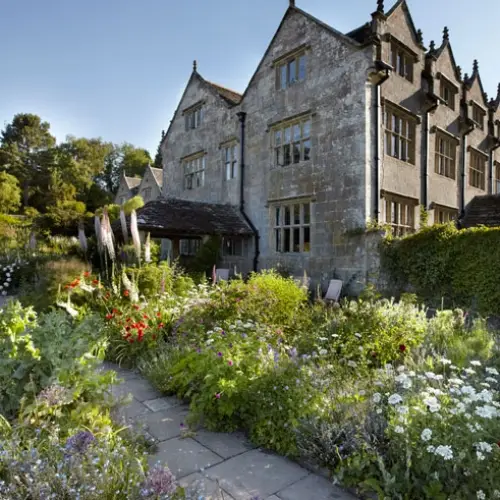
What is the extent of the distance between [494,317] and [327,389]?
6538 mm

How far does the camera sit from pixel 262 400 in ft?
10.8

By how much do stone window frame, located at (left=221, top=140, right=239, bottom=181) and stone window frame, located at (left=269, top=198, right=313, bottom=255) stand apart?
265cm

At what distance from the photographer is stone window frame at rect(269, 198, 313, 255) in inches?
496

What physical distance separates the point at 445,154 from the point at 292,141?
5.98 metres

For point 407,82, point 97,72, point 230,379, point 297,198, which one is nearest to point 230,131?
point 297,198

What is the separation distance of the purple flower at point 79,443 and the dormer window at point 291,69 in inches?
486

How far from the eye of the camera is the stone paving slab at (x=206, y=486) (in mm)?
2418

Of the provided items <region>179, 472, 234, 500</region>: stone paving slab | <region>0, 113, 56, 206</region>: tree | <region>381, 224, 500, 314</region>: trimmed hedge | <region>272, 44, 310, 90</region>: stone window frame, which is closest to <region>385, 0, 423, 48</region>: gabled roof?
<region>272, 44, 310, 90</region>: stone window frame

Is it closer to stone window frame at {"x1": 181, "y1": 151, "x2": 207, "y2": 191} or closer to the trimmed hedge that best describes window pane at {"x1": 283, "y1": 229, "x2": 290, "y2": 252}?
the trimmed hedge

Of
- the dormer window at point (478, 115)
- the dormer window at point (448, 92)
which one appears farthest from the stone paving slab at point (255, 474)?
the dormer window at point (478, 115)

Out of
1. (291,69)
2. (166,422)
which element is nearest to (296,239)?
(291,69)

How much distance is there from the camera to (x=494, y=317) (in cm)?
820

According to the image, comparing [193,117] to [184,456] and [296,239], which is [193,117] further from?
[184,456]

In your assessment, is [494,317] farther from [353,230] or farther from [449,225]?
[353,230]
